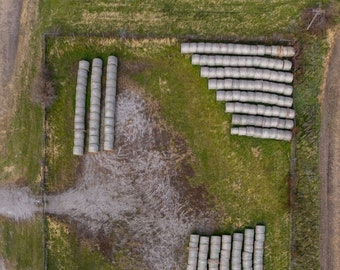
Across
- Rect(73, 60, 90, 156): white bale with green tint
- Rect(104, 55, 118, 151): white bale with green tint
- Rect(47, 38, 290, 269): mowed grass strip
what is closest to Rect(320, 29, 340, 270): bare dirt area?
Rect(47, 38, 290, 269): mowed grass strip

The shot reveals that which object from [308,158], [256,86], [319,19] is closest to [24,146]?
[256,86]

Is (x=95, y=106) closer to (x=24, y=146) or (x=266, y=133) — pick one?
(x=24, y=146)

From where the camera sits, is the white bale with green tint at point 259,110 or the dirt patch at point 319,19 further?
the dirt patch at point 319,19

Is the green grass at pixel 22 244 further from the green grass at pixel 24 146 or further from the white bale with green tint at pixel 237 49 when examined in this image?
the white bale with green tint at pixel 237 49

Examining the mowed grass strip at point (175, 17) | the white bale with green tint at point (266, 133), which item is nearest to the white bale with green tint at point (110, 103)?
the mowed grass strip at point (175, 17)

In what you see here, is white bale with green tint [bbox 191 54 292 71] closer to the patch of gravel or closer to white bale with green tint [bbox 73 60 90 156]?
white bale with green tint [bbox 73 60 90 156]

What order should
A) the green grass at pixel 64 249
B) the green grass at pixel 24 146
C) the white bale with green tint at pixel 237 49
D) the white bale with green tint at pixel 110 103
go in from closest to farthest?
1. the white bale with green tint at pixel 237 49
2. the white bale with green tint at pixel 110 103
3. the green grass at pixel 64 249
4. the green grass at pixel 24 146
